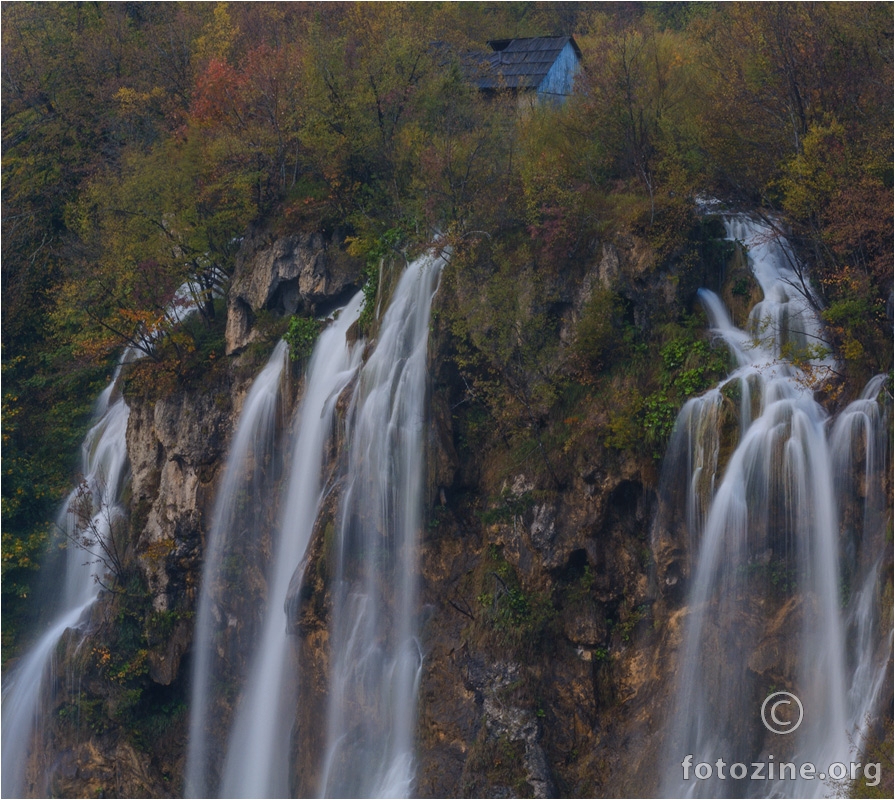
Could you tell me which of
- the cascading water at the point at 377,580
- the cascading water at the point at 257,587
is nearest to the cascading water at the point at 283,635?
the cascading water at the point at 257,587

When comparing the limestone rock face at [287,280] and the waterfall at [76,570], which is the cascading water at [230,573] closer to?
the limestone rock face at [287,280]

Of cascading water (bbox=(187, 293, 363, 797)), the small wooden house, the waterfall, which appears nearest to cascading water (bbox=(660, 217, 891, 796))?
cascading water (bbox=(187, 293, 363, 797))

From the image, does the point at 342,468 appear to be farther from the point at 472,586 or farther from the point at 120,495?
the point at 120,495

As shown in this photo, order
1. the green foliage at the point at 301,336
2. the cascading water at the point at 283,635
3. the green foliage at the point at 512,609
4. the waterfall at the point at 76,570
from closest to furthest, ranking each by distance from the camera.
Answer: the green foliage at the point at 512,609 < the cascading water at the point at 283,635 < the green foliage at the point at 301,336 < the waterfall at the point at 76,570

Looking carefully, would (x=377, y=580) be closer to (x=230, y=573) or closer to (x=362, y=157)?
(x=230, y=573)

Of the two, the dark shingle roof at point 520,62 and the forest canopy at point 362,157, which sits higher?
the dark shingle roof at point 520,62

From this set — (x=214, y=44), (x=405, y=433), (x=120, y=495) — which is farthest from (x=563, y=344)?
(x=214, y=44)
